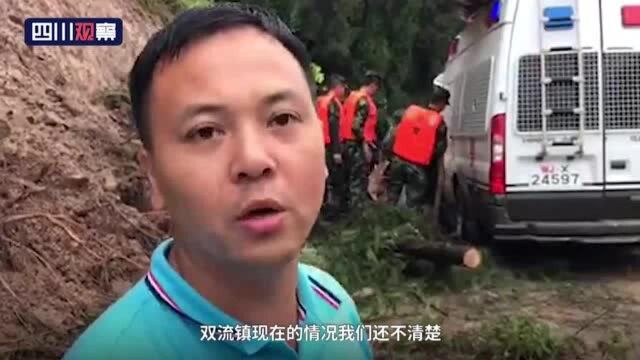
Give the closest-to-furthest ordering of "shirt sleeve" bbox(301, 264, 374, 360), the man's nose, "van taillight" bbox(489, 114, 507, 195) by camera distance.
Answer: the man's nose < "shirt sleeve" bbox(301, 264, 374, 360) < "van taillight" bbox(489, 114, 507, 195)

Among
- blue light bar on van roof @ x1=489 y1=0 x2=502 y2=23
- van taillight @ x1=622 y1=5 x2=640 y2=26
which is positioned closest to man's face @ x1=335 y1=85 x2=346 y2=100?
blue light bar on van roof @ x1=489 y1=0 x2=502 y2=23

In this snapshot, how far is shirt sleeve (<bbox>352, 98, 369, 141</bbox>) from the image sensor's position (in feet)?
6.52

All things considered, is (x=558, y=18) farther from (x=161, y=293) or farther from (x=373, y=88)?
(x=161, y=293)

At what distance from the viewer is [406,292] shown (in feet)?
6.59

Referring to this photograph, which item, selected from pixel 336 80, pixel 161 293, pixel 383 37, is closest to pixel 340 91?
pixel 336 80

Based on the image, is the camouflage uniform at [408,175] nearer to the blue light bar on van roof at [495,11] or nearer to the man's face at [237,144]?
the blue light bar on van roof at [495,11]

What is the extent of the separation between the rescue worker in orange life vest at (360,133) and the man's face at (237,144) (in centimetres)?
106

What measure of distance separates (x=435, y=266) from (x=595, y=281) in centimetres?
44

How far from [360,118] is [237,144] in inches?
48.7

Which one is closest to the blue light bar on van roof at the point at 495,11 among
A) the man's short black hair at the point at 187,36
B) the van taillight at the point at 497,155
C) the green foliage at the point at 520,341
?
the van taillight at the point at 497,155

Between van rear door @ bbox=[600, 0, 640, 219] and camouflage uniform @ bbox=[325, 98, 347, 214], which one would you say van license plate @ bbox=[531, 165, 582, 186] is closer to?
van rear door @ bbox=[600, 0, 640, 219]

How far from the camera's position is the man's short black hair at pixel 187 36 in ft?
2.86

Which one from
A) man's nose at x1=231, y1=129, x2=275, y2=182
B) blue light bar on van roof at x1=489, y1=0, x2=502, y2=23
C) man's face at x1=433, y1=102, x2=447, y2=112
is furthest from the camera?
blue light bar on van roof at x1=489, y1=0, x2=502, y2=23

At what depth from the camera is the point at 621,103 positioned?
2590mm
